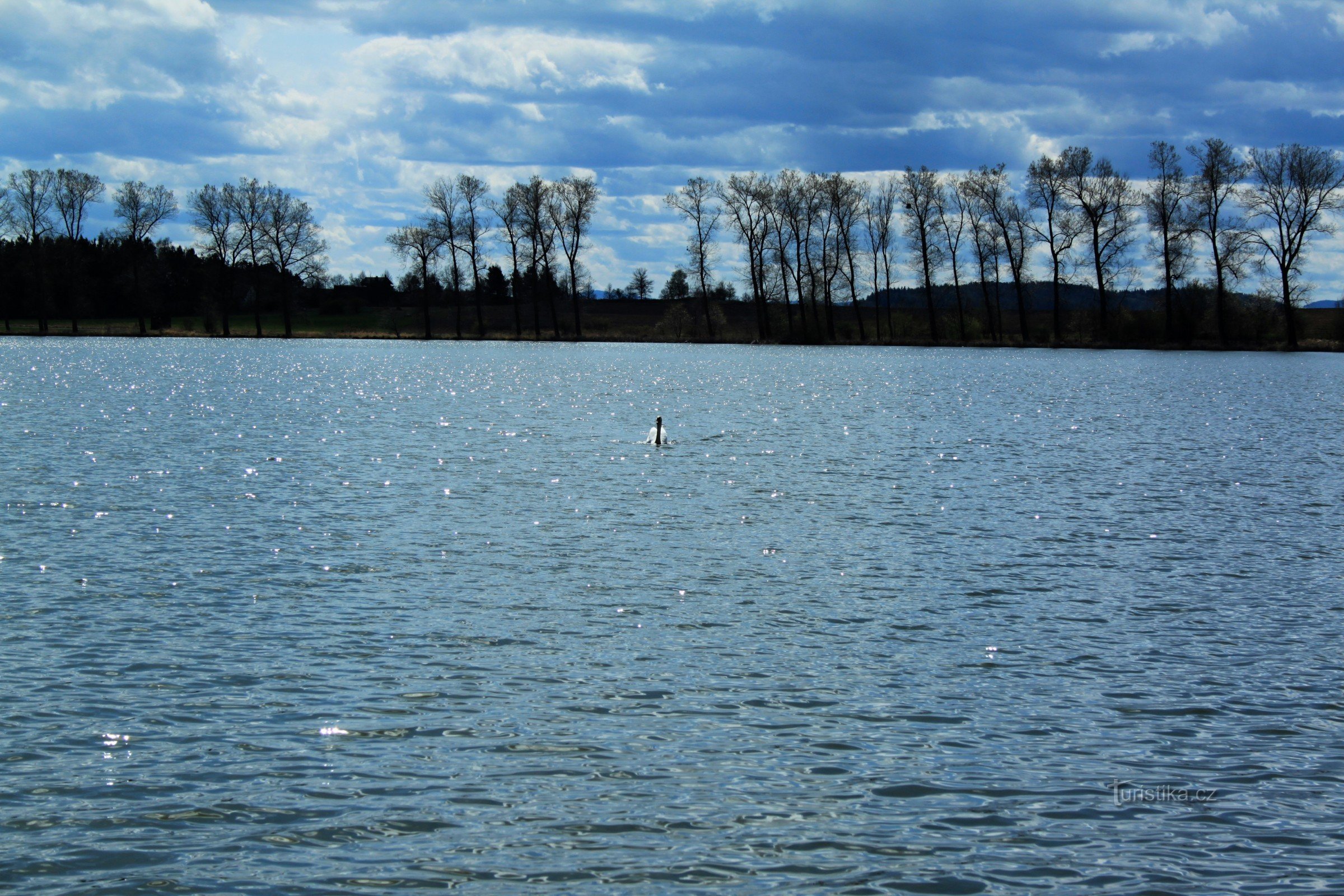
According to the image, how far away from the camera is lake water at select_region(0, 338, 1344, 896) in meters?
7.83

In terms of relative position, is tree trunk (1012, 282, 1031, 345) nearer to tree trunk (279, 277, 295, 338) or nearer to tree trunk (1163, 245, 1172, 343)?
tree trunk (1163, 245, 1172, 343)

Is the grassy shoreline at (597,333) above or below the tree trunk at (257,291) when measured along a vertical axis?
below

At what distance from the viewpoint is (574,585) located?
15.1 m

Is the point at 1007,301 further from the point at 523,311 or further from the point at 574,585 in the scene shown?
the point at 574,585

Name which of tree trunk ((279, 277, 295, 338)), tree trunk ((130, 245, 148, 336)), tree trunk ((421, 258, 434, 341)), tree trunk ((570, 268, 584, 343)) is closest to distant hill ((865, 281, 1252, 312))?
tree trunk ((570, 268, 584, 343))

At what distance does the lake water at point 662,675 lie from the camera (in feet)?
25.7

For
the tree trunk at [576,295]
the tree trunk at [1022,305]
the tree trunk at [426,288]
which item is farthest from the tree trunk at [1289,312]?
the tree trunk at [426,288]

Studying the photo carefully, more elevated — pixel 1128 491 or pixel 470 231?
pixel 470 231

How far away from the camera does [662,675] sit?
451 inches

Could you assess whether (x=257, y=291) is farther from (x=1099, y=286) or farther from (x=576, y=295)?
(x=1099, y=286)

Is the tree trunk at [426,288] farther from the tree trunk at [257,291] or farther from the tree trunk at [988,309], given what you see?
the tree trunk at [988,309]

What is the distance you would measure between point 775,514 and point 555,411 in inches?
867

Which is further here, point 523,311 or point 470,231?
point 523,311

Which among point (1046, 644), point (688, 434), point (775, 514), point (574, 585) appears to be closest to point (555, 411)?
point (688, 434)
